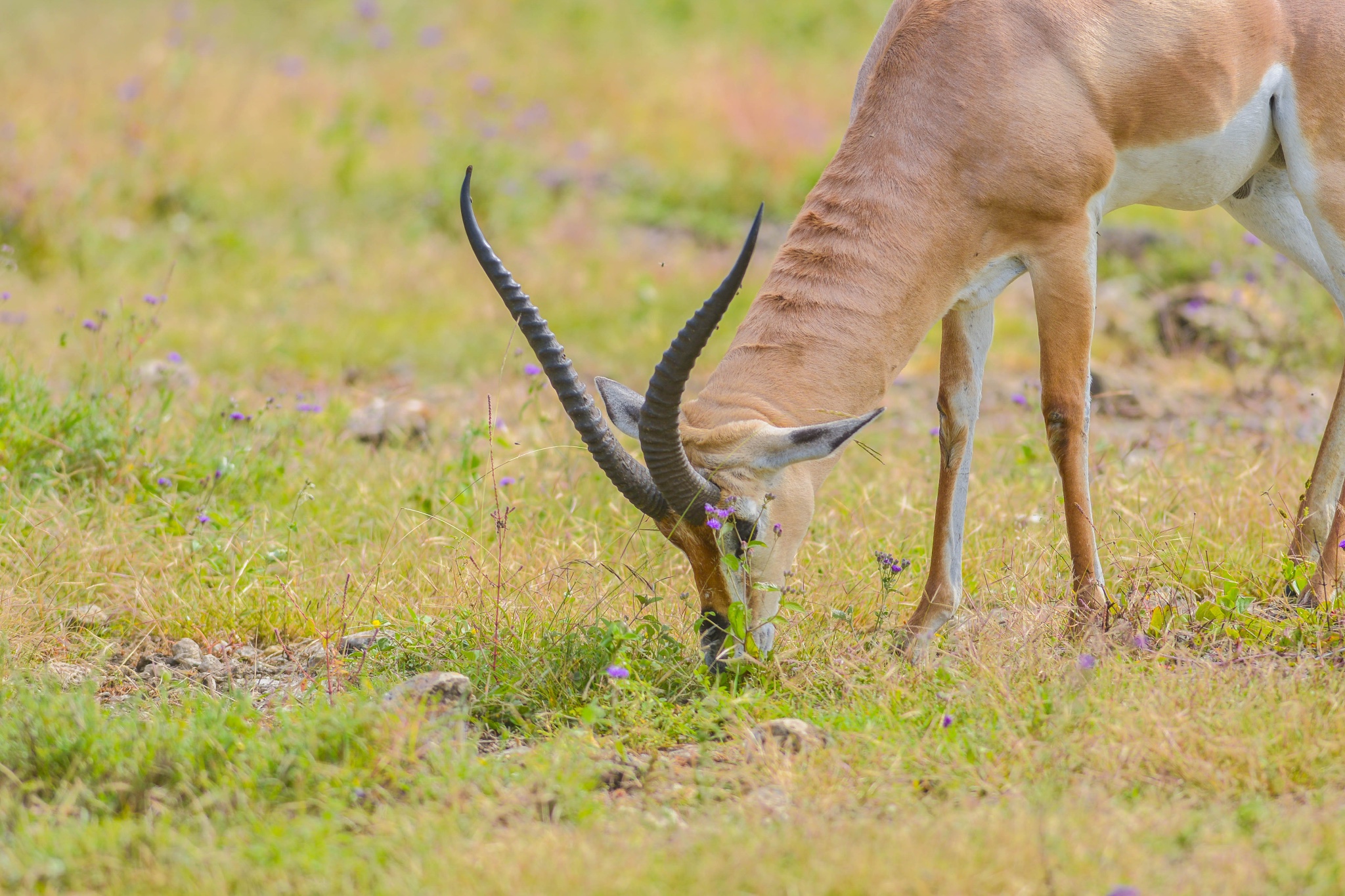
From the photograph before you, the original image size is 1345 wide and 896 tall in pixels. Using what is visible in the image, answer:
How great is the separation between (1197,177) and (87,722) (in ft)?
12.4

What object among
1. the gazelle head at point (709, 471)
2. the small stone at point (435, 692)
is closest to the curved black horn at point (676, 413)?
the gazelle head at point (709, 471)

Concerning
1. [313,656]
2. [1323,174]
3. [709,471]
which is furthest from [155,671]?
[1323,174]

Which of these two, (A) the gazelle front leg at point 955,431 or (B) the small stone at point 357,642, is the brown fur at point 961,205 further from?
(B) the small stone at point 357,642

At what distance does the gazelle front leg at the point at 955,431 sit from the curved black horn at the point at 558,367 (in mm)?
1293

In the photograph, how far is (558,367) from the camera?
11.6 ft

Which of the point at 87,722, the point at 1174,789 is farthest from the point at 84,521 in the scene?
the point at 1174,789

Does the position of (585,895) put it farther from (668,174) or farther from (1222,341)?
(668,174)

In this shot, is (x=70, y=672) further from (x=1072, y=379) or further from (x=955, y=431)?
(x=1072, y=379)

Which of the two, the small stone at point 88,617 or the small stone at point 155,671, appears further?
the small stone at point 88,617

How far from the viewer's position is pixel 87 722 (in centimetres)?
335

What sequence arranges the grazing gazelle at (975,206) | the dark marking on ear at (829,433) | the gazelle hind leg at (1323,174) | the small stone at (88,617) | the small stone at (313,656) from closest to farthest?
the dark marking on ear at (829,433), the grazing gazelle at (975,206), the gazelle hind leg at (1323,174), the small stone at (313,656), the small stone at (88,617)

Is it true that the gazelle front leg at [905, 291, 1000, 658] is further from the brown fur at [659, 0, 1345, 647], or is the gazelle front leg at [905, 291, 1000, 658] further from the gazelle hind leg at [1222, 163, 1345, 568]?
the gazelle hind leg at [1222, 163, 1345, 568]

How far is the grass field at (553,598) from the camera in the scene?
2.90 metres

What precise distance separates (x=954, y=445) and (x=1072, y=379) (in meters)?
0.54
